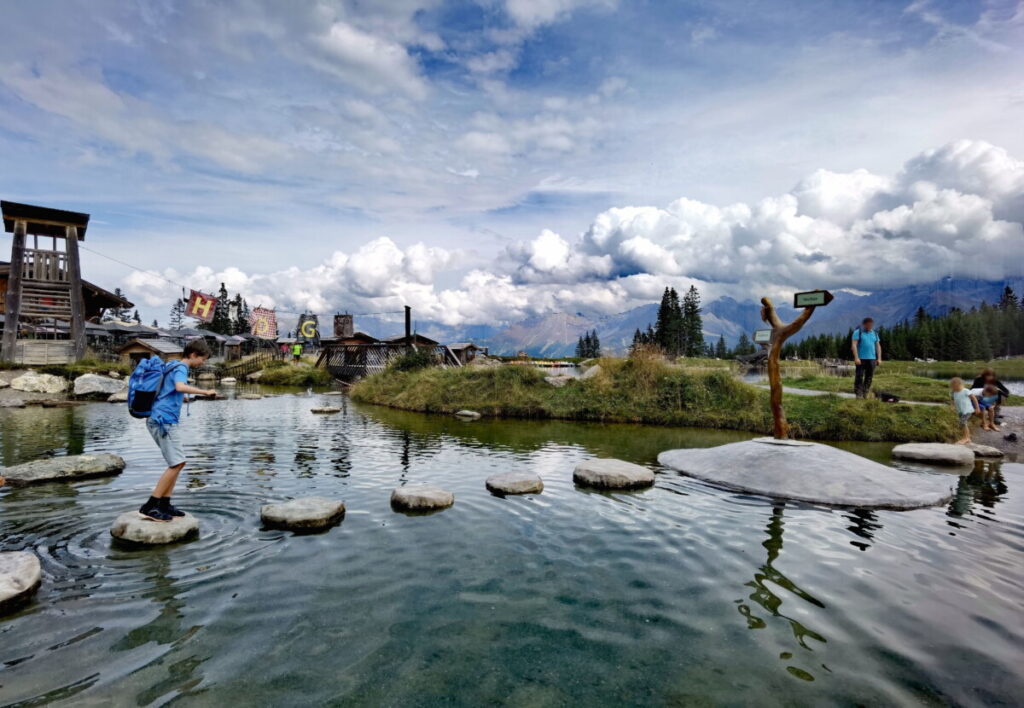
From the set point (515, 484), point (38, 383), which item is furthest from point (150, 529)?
point (38, 383)

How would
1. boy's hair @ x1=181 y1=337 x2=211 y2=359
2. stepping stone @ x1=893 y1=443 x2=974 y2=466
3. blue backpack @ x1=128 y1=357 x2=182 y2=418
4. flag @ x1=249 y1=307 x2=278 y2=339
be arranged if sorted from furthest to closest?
flag @ x1=249 y1=307 x2=278 y2=339
stepping stone @ x1=893 y1=443 x2=974 y2=466
boy's hair @ x1=181 y1=337 x2=211 y2=359
blue backpack @ x1=128 y1=357 x2=182 y2=418

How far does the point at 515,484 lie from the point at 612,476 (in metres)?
2.38

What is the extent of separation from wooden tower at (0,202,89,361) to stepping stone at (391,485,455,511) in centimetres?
4040

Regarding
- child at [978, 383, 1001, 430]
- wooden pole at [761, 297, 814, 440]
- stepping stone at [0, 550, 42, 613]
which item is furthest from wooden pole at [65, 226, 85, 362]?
child at [978, 383, 1001, 430]

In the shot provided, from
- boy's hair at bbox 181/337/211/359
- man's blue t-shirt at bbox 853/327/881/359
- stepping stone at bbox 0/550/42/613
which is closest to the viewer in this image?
stepping stone at bbox 0/550/42/613

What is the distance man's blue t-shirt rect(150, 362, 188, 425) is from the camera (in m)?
7.43

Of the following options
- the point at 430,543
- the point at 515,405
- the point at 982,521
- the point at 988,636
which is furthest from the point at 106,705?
the point at 515,405

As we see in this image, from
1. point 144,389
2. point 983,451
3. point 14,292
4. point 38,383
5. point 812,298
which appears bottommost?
point 983,451

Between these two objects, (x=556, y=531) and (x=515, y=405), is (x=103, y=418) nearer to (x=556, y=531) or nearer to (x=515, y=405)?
(x=515, y=405)

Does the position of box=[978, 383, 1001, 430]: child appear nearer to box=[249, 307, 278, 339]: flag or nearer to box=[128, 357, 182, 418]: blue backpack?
box=[128, 357, 182, 418]: blue backpack

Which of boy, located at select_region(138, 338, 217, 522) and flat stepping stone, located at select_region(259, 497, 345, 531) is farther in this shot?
flat stepping stone, located at select_region(259, 497, 345, 531)

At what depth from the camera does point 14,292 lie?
33.8m

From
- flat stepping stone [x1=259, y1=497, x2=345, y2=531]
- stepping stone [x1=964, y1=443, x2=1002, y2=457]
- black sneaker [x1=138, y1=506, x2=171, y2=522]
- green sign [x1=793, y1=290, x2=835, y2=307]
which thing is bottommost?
stepping stone [x1=964, y1=443, x2=1002, y2=457]

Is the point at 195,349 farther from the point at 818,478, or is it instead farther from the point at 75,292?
the point at 75,292
